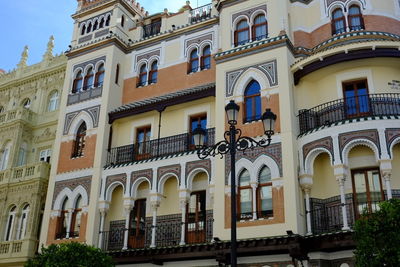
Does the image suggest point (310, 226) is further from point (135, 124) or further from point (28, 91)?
point (28, 91)

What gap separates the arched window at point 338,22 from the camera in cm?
1920

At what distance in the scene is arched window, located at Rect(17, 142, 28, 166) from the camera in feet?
83.9

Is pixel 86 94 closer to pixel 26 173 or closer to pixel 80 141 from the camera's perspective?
pixel 80 141

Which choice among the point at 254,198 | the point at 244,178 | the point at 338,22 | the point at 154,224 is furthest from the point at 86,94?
the point at 338,22

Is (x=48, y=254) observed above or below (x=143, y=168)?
below

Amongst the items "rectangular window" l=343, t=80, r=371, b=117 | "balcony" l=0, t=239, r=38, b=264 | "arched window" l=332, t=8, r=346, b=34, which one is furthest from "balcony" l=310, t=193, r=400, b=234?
"balcony" l=0, t=239, r=38, b=264

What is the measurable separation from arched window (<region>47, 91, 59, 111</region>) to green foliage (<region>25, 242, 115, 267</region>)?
12478mm

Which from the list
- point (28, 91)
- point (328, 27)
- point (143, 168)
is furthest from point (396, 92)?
point (28, 91)

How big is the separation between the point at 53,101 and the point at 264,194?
14.5 m

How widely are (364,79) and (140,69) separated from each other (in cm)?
1075

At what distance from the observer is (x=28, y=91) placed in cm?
2783

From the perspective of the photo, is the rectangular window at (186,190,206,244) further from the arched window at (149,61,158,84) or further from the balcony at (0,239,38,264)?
the balcony at (0,239,38,264)

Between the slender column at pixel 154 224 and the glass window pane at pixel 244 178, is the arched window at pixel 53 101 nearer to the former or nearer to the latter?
the slender column at pixel 154 224

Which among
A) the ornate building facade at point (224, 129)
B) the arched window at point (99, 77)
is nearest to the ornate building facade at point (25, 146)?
the ornate building facade at point (224, 129)
